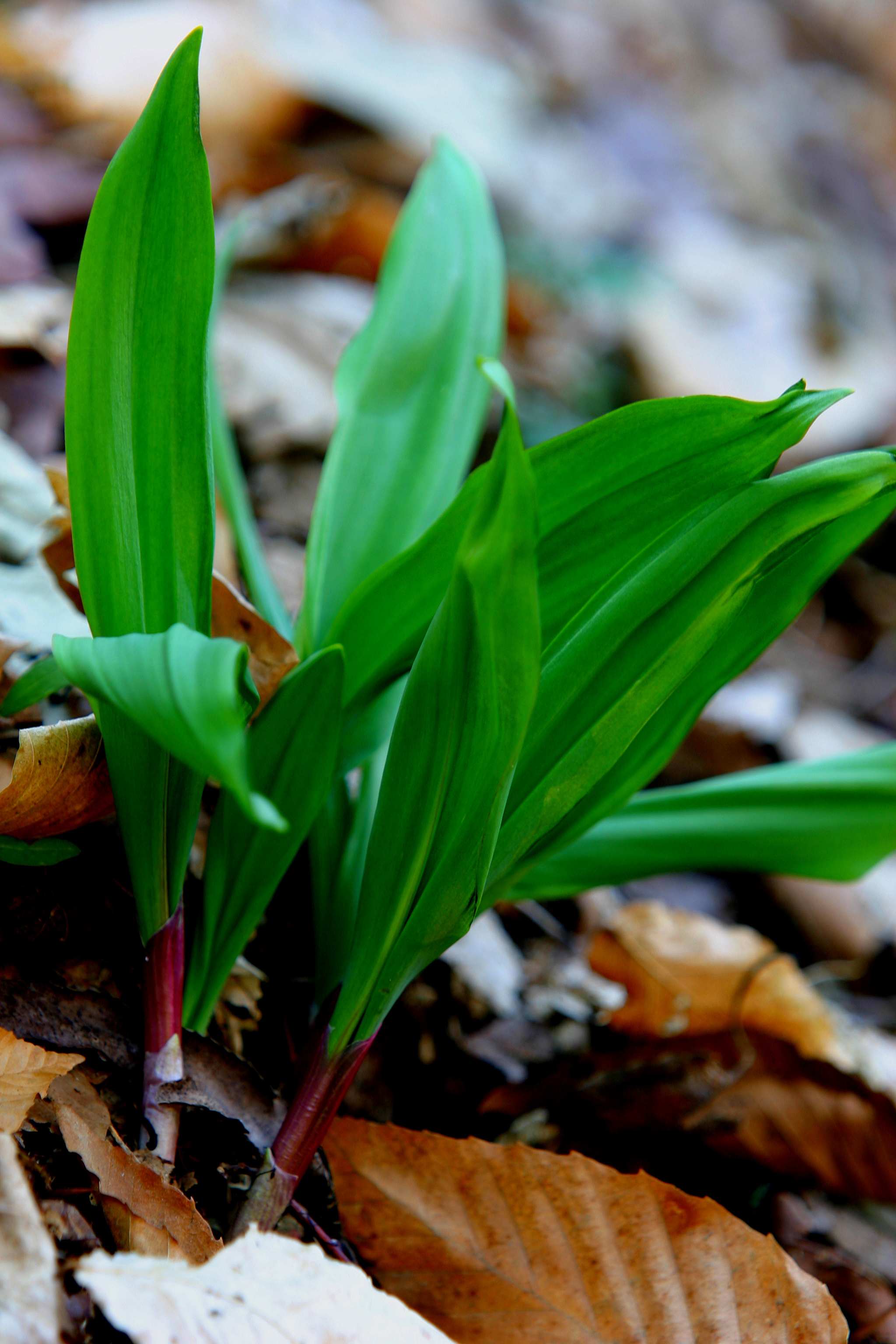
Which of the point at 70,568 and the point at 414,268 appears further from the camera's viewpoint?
the point at 414,268

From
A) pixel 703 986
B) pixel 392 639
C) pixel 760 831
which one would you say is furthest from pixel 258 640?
pixel 703 986

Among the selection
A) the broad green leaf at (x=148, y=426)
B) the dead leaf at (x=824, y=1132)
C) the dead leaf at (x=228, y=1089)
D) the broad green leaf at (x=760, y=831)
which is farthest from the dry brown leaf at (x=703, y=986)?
the broad green leaf at (x=148, y=426)

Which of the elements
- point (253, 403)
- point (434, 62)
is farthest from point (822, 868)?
point (434, 62)

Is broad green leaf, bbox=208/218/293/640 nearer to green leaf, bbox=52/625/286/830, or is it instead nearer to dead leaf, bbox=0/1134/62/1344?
green leaf, bbox=52/625/286/830

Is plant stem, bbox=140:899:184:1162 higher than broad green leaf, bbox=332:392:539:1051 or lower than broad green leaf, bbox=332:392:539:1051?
lower

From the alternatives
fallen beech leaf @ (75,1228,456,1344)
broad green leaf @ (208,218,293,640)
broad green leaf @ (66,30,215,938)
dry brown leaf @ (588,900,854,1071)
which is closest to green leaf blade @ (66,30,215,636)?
broad green leaf @ (66,30,215,938)

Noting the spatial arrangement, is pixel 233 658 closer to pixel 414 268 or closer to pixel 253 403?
pixel 414 268

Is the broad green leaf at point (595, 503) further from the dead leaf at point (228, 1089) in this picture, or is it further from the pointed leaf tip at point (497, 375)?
the dead leaf at point (228, 1089)
